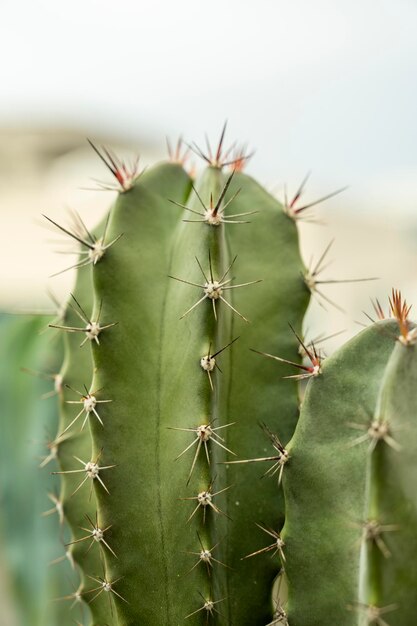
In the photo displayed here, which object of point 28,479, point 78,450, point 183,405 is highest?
point 183,405

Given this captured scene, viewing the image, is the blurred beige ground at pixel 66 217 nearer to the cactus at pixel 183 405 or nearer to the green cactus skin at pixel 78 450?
the green cactus skin at pixel 78 450

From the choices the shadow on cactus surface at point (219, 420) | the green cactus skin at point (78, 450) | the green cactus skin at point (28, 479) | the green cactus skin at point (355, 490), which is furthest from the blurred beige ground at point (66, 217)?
the green cactus skin at point (355, 490)

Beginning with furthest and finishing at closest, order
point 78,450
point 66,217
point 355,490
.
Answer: point 66,217 < point 78,450 < point 355,490

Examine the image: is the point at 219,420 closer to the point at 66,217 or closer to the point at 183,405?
the point at 183,405

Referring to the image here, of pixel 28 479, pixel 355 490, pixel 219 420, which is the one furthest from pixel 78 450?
pixel 28 479

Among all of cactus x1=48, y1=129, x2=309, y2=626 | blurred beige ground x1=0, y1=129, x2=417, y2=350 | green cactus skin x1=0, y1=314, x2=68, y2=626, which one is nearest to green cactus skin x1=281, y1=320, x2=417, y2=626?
cactus x1=48, y1=129, x2=309, y2=626
